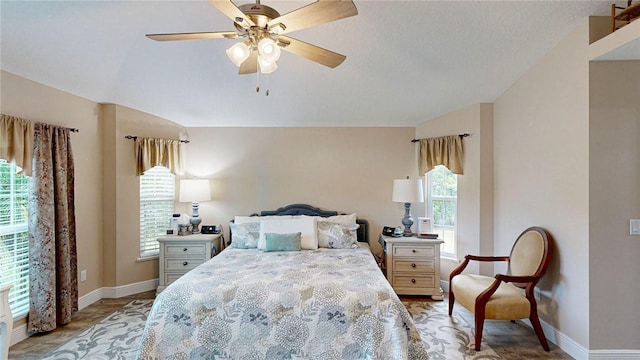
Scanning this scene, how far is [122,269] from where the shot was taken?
3.97m

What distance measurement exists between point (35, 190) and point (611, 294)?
17.4 ft

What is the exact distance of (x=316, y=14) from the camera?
5.27 feet

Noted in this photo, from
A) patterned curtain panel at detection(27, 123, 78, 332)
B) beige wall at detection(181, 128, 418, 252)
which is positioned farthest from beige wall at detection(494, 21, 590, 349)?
patterned curtain panel at detection(27, 123, 78, 332)

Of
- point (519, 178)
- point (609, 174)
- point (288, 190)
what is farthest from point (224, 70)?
point (609, 174)

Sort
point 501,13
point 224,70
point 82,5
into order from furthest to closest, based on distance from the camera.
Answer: point 224,70, point 501,13, point 82,5

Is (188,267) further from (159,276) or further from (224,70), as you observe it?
(224,70)

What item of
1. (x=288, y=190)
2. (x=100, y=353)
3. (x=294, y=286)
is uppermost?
(x=288, y=190)

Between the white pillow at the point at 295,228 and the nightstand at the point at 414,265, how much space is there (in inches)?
39.7

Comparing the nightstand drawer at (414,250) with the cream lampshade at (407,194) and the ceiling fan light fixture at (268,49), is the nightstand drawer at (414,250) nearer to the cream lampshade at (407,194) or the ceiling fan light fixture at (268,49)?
the cream lampshade at (407,194)

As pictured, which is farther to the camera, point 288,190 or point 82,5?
point 288,190

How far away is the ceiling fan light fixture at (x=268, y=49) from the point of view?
175 centimetres

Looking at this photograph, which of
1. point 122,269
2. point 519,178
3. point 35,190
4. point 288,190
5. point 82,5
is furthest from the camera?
point 288,190

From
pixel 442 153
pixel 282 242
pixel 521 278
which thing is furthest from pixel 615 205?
pixel 282 242

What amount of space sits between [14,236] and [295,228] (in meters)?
2.79
